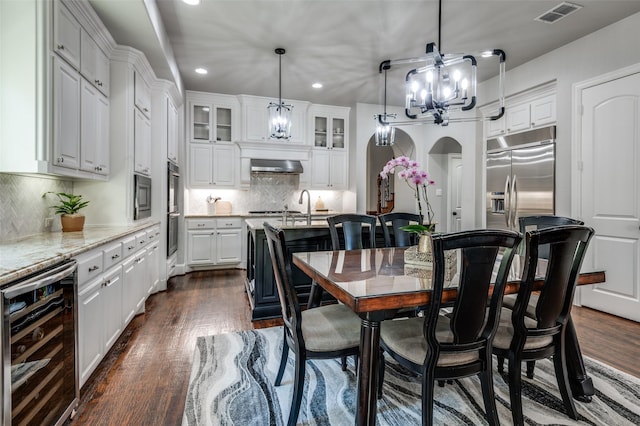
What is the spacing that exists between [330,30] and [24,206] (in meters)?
3.08

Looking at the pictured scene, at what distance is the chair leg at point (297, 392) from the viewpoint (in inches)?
63.0

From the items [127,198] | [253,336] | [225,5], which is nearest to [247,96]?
[225,5]

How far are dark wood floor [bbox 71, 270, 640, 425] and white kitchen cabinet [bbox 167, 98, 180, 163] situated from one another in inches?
73.1

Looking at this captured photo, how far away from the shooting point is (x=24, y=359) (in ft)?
4.26

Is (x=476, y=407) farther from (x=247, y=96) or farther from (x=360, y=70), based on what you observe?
(x=247, y=96)

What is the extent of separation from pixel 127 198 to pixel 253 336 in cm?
183

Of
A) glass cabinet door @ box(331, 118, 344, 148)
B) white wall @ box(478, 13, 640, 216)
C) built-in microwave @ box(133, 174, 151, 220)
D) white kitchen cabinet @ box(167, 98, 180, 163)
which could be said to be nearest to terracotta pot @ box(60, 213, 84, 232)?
built-in microwave @ box(133, 174, 151, 220)

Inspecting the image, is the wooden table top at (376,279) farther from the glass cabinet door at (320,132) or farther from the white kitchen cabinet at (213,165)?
the glass cabinet door at (320,132)

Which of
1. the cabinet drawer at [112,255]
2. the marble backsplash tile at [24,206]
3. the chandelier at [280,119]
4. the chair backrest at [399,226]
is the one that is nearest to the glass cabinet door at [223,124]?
the chandelier at [280,119]

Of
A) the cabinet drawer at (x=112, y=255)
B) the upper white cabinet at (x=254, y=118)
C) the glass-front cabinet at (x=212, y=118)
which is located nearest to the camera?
the cabinet drawer at (x=112, y=255)

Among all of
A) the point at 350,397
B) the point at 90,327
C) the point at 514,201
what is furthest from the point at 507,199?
the point at 90,327

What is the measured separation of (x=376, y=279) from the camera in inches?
63.7

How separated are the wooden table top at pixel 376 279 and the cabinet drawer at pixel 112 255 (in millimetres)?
1284

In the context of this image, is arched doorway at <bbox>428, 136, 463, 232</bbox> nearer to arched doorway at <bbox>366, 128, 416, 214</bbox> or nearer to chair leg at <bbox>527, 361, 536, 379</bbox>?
arched doorway at <bbox>366, 128, 416, 214</bbox>
